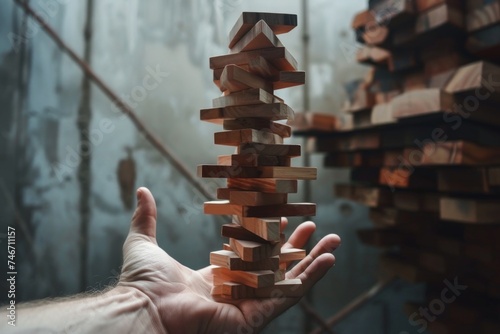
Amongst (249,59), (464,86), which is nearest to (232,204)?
(249,59)

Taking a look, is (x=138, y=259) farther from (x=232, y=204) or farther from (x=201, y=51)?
(x=201, y=51)

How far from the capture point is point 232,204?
1.46 m

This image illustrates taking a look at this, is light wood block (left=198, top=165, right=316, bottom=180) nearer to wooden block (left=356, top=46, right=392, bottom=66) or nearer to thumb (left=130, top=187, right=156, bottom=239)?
thumb (left=130, top=187, right=156, bottom=239)

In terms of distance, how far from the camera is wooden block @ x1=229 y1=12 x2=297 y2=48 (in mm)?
1358

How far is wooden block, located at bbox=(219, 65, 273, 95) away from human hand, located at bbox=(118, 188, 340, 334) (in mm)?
583

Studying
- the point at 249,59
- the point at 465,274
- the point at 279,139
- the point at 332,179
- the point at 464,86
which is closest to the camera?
the point at 249,59

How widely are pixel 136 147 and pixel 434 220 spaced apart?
7.57 ft

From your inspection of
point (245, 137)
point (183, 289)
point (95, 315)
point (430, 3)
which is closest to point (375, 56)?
point (430, 3)

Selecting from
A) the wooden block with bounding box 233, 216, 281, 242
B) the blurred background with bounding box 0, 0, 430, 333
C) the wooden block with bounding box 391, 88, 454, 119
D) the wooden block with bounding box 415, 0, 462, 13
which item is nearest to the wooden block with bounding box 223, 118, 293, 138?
the wooden block with bounding box 233, 216, 281, 242

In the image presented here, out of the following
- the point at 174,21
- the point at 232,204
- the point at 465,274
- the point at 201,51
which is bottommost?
the point at 465,274

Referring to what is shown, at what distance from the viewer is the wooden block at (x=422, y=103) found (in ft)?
6.17

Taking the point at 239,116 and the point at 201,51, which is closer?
the point at 239,116

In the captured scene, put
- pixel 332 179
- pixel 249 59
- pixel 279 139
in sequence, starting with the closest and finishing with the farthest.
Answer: pixel 249 59 → pixel 279 139 → pixel 332 179

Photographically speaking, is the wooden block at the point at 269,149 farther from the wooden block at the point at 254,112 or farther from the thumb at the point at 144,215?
the thumb at the point at 144,215
